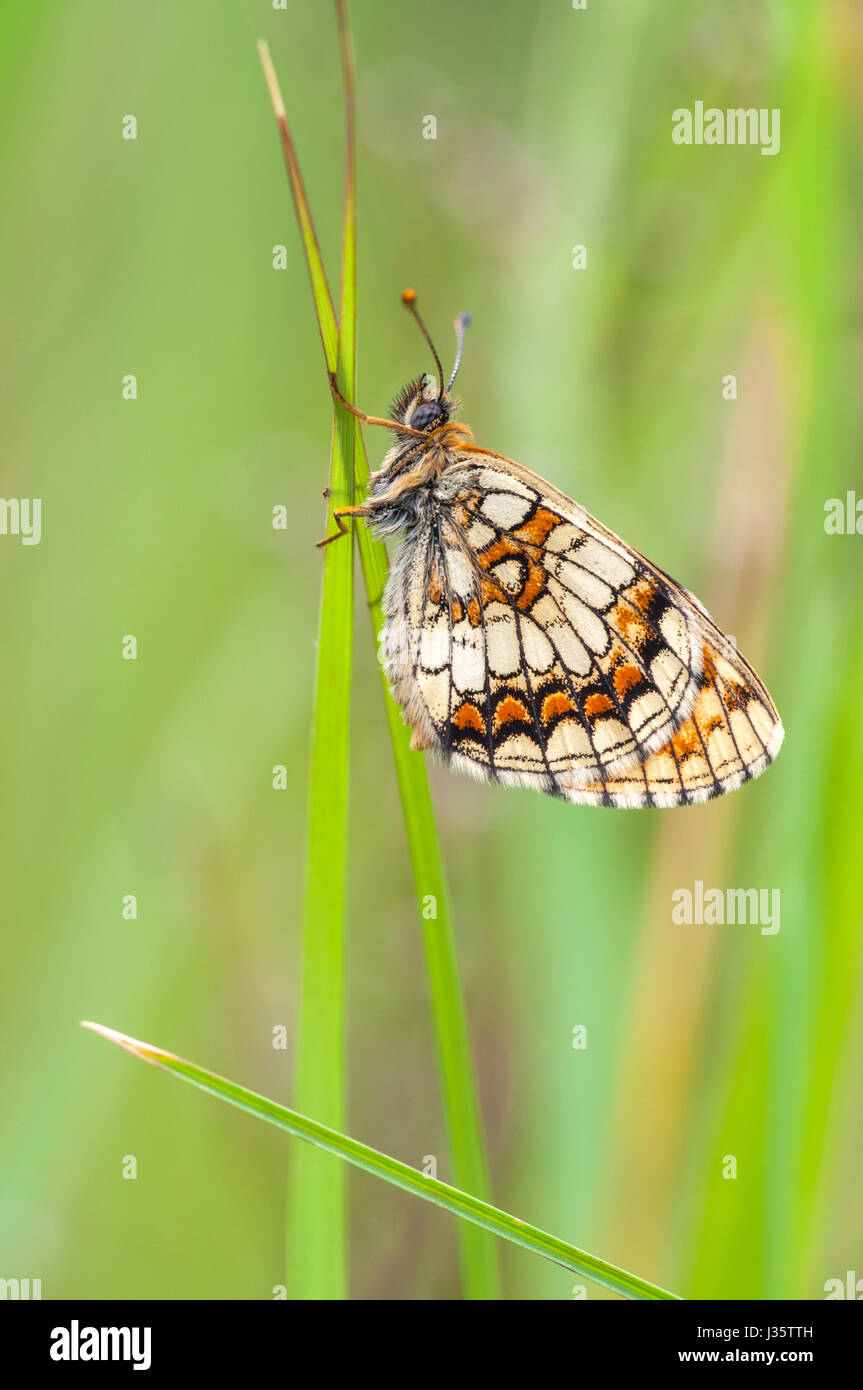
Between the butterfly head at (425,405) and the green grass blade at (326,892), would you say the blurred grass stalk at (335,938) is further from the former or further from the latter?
the butterfly head at (425,405)

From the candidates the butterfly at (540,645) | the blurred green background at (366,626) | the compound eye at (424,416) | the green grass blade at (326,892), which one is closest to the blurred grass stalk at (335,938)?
the green grass blade at (326,892)

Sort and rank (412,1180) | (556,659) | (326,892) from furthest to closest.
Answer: (556,659), (326,892), (412,1180)

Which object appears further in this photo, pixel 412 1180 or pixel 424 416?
pixel 424 416

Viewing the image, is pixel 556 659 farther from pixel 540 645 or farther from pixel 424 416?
pixel 424 416

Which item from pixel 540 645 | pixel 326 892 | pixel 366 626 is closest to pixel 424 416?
pixel 540 645

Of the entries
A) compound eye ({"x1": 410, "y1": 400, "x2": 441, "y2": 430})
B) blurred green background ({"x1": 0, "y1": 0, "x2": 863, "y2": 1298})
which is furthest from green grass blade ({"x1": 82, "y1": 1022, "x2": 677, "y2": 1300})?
compound eye ({"x1": 410, "y1": 400, "x2": 441, "y2": 430})

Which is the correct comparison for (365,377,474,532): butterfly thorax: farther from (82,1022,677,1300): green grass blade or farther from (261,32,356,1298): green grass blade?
(82,1022,677,1300): green grass blade
